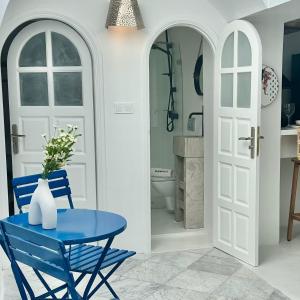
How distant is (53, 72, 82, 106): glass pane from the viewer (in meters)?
4.18

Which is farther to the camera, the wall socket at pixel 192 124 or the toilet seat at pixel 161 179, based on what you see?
the toilet seat at pixel 161 179

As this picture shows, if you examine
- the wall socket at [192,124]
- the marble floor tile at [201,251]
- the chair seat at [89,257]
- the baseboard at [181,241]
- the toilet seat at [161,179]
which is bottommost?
the marble floor tile at [201,251]

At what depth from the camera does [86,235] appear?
245 cm

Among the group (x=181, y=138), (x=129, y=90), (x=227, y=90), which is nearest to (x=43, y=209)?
(x=129, y=90)

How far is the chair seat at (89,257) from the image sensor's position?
2658 millimetres

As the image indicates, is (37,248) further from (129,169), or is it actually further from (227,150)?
(227,150)

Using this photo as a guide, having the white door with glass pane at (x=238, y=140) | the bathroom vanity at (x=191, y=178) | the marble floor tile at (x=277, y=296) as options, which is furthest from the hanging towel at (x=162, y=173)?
the marble floor tile at (x=277, y=296)

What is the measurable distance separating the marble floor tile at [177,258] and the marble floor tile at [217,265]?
6 cm

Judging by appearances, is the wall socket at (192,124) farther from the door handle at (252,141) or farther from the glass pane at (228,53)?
the door handle at (252,141)

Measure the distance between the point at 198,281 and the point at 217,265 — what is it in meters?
0.40

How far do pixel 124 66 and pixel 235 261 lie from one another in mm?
2027

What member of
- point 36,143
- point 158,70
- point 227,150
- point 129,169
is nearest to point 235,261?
point 227,150

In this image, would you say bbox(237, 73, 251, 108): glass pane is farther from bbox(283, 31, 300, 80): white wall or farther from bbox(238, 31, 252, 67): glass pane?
bbox(283, 31, 300, 80): white wall

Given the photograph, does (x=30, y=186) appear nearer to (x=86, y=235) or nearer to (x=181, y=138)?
(x=86, y=235)
